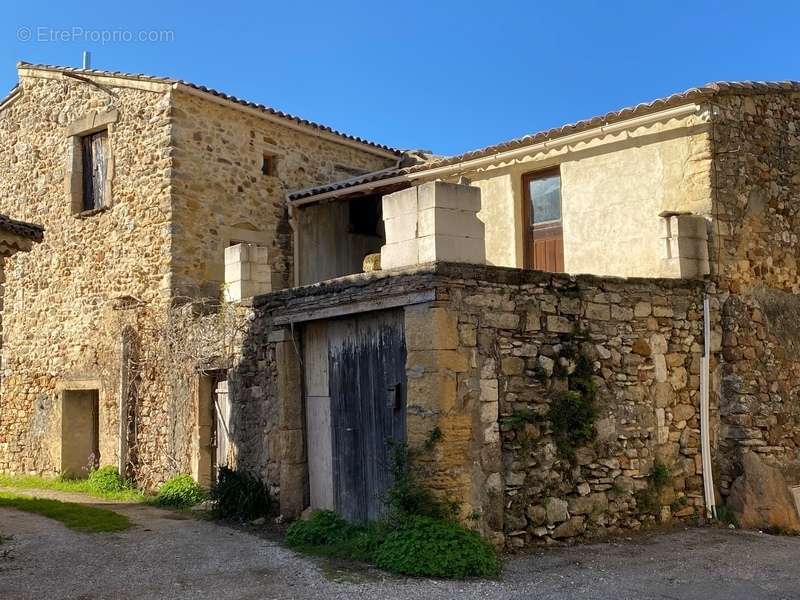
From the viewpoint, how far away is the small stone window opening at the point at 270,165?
13.2m

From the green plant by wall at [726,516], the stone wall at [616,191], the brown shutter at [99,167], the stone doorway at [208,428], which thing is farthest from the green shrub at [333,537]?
the brown shutter at [99,167]

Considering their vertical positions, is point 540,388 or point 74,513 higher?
point 540,388

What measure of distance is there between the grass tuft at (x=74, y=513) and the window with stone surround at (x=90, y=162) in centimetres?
459

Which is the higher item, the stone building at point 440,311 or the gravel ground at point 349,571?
the stone building at point 440,311

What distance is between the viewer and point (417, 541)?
6.54m

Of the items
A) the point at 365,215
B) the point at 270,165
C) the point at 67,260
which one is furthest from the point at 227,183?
the point at 67,260

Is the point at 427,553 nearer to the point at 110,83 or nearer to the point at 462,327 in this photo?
the point at 462,327

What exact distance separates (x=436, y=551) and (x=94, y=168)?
9.53 metres

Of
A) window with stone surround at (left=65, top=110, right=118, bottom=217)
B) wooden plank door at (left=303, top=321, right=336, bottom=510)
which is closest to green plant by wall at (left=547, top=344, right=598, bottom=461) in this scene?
wooden plank door at (left=303, top=321, right=336, bottom=510)

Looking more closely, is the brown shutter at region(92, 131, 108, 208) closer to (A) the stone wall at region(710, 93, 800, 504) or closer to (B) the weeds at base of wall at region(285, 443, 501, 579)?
(B) the weeds at base of wall at region(285, 443, 501, 579)

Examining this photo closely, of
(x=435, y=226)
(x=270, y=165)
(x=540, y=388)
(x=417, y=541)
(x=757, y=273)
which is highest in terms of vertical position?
(x=270, y=165)

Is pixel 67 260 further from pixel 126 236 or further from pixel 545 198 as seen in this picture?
pixel 545 198

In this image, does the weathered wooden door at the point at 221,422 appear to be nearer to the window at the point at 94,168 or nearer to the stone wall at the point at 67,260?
A: the stone wall at the point at 67,260

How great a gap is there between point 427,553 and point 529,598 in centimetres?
97
